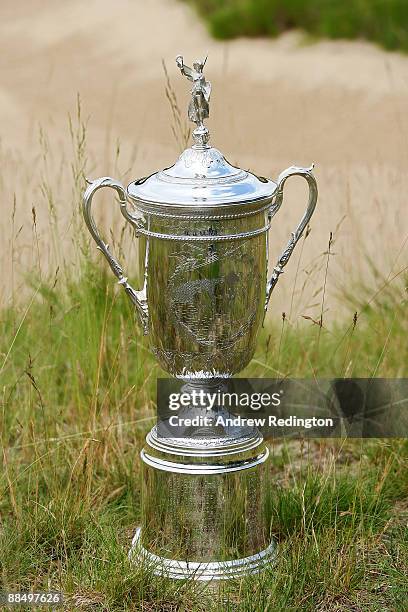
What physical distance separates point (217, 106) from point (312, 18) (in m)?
2.25

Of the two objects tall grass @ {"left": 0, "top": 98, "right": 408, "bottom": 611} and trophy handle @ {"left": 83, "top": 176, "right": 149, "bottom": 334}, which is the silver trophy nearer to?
trophy handle @ {"left": 83, "top": 176, "right": 149, "bottom": 334}

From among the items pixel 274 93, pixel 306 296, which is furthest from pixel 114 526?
pixel 274 93

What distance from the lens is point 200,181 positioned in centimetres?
239

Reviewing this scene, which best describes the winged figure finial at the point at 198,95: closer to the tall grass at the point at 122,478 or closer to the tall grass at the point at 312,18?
the tall grass at the point at 122,478

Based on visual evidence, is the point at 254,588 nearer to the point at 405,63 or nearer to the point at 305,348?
the point at 305,348

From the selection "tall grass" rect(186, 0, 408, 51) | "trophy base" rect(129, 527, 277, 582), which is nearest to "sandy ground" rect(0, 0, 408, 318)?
"tall grass" rect(186, 0, 408, 51)

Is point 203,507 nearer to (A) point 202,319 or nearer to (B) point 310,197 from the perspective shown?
(A) point 202,319

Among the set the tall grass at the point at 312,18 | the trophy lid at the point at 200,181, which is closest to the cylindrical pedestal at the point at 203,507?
the trophy lid at the point at 200,181

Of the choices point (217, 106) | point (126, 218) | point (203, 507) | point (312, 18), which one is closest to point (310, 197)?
point (126, 218)

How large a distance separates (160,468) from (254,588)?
0.36 m

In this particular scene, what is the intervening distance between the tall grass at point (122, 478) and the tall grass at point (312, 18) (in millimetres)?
5764

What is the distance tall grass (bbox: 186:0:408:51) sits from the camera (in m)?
8.80

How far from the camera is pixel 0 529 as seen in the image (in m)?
2.62

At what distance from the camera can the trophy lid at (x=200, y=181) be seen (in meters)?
2.35
